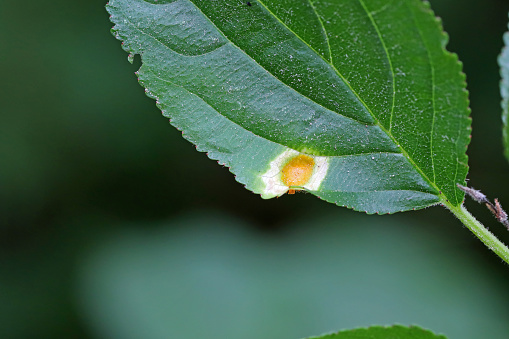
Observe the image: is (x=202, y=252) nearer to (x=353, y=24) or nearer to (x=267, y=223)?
(x=267, y=223)

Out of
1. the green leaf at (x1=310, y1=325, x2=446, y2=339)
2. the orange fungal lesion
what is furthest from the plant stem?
the orange fungal lesion

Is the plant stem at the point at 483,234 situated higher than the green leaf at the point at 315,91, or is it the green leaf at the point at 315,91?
the green leaf at the point at 315,91

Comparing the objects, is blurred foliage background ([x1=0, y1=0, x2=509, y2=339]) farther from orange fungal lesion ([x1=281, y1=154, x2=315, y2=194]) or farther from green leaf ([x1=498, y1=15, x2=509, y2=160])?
green leaf ([x1=498, y1=15, x2=509, y2=160])

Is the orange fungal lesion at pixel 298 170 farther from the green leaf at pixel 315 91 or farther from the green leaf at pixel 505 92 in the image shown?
the green leaf at pixel 505 92

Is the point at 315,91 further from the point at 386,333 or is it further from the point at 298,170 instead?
the point at 386,333

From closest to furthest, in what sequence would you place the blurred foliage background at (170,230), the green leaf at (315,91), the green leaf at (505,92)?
the green leaf at (505,92) → the green leaf at (315,91) → the blurred foliage background at (170,230)

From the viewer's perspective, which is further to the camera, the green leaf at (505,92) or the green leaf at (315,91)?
the green leaf at (315,91)

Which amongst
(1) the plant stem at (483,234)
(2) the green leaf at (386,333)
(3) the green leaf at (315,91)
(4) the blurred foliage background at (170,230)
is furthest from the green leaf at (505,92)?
(4) the blurred foliage background at (170,230)

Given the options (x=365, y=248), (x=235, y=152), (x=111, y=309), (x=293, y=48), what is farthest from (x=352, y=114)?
(x=111, y=309)
